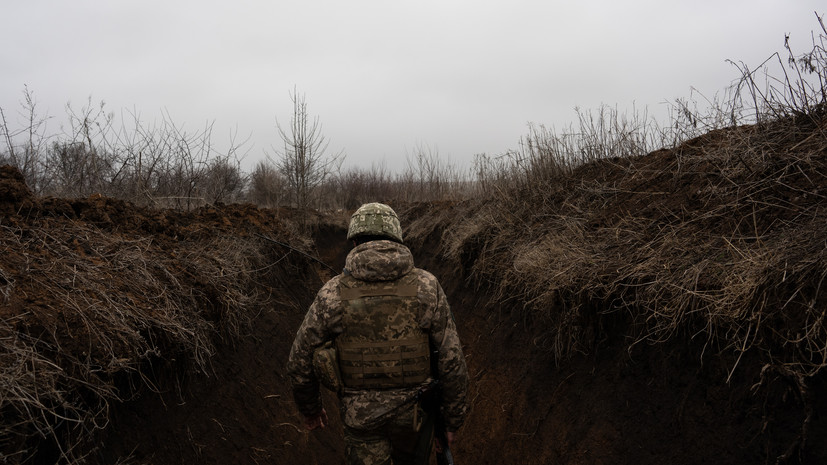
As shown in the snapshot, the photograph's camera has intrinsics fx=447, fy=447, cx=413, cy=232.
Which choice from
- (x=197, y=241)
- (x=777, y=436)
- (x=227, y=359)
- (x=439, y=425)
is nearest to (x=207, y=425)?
(x=227, y=359)

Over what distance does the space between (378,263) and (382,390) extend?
0.77m

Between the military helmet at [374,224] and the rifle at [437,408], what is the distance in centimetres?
97

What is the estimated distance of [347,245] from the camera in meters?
15.2

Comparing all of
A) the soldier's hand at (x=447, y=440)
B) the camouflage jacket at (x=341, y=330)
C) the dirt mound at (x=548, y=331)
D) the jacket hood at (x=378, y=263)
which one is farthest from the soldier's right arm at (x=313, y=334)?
the dirt mound at (x=548, y=331)

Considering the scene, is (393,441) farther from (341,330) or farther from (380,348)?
(341,330)

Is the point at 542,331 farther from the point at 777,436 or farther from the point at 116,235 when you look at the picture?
the point at 116,235

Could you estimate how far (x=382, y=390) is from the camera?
2707 millimetres

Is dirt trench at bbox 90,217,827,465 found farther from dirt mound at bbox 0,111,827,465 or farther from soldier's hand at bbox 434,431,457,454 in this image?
soldier's hand at bbox 434,431,457,454

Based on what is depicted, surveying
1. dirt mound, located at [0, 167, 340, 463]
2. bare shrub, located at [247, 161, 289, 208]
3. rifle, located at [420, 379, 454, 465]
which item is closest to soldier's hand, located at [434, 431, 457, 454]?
rifle, located at [420, 379, 454, 465]

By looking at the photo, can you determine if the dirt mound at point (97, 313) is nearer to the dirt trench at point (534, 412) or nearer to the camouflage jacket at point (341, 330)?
the dirt trench at point (534, 412)

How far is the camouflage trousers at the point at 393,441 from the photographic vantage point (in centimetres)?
267

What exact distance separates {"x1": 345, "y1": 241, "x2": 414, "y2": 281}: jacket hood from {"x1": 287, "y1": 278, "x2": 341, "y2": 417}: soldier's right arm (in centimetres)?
18

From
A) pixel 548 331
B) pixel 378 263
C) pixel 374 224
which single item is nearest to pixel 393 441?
pixel 378 263

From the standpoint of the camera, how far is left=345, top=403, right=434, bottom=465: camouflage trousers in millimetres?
2673
